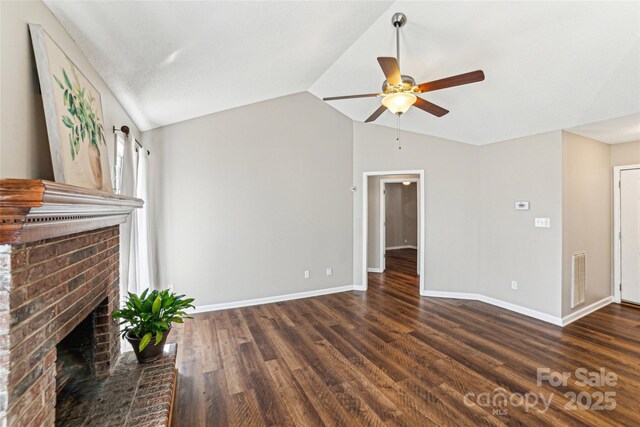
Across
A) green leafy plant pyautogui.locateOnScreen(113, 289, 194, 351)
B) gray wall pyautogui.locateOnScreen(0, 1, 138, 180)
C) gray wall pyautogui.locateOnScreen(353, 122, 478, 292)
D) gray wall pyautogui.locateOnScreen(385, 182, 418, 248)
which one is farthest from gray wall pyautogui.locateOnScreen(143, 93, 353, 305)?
gray wall pyautogui.locateOnScreen(385, 182, 418, 248)

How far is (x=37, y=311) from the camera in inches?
43.8

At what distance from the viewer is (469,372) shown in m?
2.53

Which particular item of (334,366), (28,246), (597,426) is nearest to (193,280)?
(334,366)

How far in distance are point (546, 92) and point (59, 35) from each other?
417 cm

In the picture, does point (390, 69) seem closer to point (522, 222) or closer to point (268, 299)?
point (522, 222)

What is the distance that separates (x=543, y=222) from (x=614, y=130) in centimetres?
143

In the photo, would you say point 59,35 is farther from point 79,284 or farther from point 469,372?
point 469,372

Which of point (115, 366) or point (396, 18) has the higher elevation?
point (396, 18)

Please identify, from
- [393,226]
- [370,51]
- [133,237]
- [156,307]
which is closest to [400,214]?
[393,226]

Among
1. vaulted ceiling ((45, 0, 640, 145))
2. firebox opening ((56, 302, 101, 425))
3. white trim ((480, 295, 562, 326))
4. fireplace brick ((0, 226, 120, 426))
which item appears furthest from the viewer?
white trim ((480, 295, 562, 326))

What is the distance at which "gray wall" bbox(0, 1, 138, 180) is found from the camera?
1128mm

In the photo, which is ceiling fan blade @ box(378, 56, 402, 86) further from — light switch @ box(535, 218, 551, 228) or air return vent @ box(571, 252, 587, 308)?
air return vent @ box(571, 252, 587, 308)

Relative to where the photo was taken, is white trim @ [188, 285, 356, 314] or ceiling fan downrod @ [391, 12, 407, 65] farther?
white trim @ [188, 285, 356, 314]

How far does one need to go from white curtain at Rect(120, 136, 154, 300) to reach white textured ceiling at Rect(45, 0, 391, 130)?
22.3 inches
